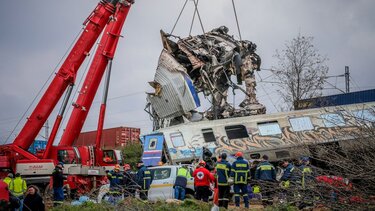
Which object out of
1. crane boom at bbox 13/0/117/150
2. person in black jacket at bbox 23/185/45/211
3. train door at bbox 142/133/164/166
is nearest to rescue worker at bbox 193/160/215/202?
person in black jacket at bbox 23/185/45/211

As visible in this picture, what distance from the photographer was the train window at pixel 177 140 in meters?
21.7

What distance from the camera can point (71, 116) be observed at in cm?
2159

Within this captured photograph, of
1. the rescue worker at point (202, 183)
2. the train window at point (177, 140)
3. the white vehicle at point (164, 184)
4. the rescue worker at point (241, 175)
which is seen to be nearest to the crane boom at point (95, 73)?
the train window at point (177, 140)

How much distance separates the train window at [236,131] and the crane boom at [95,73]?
19.3 feet

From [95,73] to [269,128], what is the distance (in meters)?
7.67

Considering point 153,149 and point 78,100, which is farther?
point 153,149

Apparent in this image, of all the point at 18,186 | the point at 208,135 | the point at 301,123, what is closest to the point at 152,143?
the point at 208,135

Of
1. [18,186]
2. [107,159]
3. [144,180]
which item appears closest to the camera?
[144,180]

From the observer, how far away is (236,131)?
21.8 m

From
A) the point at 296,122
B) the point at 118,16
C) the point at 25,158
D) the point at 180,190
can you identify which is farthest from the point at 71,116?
the point at 296,122

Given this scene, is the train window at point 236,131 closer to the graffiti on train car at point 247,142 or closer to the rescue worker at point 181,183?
the graffiti on train car at point 247,142

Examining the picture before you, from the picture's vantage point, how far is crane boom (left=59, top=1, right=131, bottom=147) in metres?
21.5

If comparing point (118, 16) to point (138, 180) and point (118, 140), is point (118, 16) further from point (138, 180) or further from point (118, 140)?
point (118, 140)

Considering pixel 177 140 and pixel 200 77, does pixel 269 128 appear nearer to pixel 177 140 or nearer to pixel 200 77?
pixel 177 140
